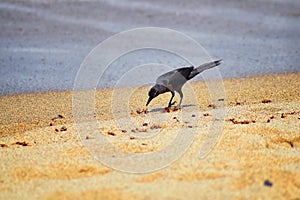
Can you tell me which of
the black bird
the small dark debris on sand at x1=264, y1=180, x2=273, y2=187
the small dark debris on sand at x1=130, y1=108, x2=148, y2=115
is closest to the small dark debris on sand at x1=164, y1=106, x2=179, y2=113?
the black bird

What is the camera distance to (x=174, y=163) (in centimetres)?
294

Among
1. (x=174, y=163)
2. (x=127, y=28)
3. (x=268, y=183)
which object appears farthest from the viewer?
(x=127, y=28)

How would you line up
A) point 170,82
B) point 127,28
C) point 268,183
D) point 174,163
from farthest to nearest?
point 127,28
point 170,82
point 174,163
point 268,183

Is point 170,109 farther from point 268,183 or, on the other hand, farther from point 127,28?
point 127,28

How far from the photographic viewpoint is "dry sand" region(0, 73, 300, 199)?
254 cm

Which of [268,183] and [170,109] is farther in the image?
[170,109]


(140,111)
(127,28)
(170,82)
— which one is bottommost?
(140,111)

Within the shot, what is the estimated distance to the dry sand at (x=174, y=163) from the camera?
254 centimetres

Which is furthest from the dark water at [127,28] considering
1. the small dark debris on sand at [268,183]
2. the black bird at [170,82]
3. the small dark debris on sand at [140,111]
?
the small dark debris on sand at [268,183]

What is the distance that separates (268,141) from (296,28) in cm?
734

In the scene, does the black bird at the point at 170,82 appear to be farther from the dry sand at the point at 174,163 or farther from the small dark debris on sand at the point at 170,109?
the dry sand at the point at 174,163

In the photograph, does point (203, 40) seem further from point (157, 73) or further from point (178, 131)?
point (178, 131)

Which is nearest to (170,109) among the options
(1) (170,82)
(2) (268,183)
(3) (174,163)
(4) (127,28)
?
(1) (170,82)

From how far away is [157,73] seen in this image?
6.89 metres
